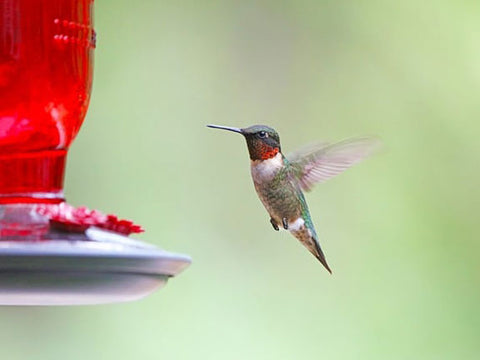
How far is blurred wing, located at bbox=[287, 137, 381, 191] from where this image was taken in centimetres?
346

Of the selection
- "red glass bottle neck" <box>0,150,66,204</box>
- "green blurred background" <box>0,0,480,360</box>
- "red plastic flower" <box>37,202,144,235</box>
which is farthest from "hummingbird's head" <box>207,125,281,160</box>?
"green blurred background" <box>0,0,480,360</box>

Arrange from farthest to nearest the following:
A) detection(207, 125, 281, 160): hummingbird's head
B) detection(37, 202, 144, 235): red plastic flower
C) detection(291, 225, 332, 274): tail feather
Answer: detection(291, 225, 332, 274): tail feather, detection(207, 125, 281, 160): hummingbird's head, detection(37, 202, 144, 235): red plastic flower

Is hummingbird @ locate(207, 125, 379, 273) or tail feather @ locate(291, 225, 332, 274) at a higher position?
hummingbird @ locate(207, 125, 379, 273)

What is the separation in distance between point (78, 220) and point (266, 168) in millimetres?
1508

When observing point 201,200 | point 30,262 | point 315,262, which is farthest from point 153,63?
point 30,262

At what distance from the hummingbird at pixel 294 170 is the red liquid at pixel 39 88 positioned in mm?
1034

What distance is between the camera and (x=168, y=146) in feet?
18.5

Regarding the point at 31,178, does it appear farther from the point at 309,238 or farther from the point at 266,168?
the point at 309,238

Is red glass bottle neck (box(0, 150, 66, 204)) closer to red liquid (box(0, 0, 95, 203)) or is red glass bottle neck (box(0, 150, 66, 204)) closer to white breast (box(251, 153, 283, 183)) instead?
red liquid (box(0, 0, 95, 203))

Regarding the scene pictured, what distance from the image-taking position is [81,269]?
5.70 feet

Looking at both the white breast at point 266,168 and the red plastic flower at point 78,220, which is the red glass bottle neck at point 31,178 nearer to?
the red plastic flower at point 78,220

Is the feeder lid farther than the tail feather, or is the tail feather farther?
the tail feather

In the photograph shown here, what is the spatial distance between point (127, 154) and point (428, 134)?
1.66 meters

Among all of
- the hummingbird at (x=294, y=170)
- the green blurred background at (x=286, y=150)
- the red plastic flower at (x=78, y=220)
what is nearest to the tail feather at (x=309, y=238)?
the hummingbird at (x=294, y=170)
